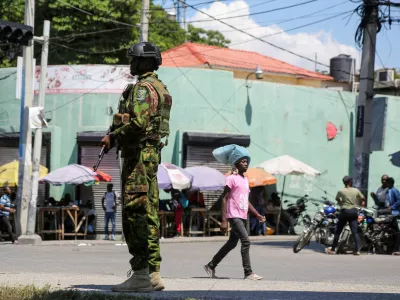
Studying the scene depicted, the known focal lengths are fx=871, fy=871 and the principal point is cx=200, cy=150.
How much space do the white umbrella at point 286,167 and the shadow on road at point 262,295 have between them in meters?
21.3

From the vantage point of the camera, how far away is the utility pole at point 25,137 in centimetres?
2373

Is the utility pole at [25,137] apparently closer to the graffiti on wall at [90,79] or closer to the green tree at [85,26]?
the graffiti on wall at [90,79]

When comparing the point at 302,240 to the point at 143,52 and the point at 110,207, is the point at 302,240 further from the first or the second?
the point at 143,52

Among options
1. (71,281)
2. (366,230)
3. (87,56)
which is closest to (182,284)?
(71,281)

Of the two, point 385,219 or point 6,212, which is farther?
point 6,212

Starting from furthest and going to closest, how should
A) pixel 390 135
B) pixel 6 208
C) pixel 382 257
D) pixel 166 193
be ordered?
1. pixel 390 135
2. pixel 166 193
3. pixel 6 208
4. pixel 382 257

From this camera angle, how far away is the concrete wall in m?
29.9

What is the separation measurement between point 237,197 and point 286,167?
17.9m

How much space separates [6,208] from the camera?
24.3m

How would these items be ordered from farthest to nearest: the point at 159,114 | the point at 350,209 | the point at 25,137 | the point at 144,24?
1. the point at 144,24
2. the point at 25,137
3. the point at 350,209
4. the point at 159,114

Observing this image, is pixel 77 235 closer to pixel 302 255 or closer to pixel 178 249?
pixel 178 249

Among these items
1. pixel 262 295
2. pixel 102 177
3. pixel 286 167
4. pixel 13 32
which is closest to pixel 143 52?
pixel 262 295

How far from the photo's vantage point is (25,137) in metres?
24.1

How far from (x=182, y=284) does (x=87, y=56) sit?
116ft
